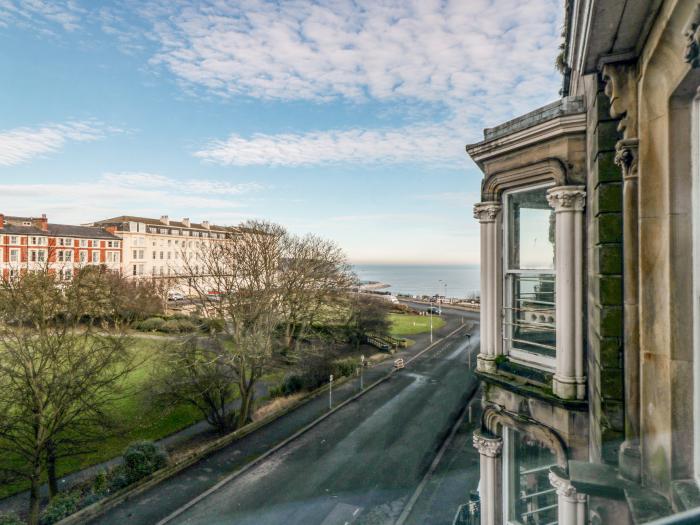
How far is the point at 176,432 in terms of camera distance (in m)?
19.8

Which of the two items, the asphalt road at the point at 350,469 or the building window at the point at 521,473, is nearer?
the building window at the point at 521,473

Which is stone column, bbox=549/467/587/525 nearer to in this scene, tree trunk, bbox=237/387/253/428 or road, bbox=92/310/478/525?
road, bbox=92/310/478/525

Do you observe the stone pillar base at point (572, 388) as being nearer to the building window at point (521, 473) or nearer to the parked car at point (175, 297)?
the building window at point (521, 473)

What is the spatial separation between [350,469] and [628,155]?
49.1 feet

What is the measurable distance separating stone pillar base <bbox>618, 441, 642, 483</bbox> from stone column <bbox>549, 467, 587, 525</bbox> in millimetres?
1180

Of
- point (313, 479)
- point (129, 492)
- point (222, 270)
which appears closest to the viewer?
point (129, 492)

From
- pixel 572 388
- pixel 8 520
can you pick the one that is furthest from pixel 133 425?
pixel 572 388

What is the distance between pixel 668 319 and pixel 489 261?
3261mm

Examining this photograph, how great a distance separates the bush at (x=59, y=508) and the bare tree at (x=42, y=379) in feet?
0.85

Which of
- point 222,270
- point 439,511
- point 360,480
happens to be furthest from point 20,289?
point 439,511

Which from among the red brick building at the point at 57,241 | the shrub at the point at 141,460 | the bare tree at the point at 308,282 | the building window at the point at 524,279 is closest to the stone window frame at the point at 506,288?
the building window at the point at 524,279

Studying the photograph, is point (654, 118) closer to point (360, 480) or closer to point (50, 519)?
point (360, 480)

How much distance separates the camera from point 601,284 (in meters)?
3.71

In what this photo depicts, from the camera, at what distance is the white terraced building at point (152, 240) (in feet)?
236
